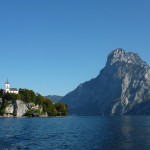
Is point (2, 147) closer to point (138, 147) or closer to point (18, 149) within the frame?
point (18, 149)

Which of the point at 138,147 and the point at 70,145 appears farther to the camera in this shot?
the point at 70,145

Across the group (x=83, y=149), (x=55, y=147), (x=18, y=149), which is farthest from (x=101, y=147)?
(x=18, y=149)

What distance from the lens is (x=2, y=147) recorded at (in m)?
75.7

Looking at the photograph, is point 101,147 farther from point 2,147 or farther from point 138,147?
point 2,147

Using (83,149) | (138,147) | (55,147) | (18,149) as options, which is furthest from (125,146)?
(18,149)

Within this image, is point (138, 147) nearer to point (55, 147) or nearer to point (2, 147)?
point (55, 147)

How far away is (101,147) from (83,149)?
4861mm

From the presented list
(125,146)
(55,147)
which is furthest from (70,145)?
(125,146)

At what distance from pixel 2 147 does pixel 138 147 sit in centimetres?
2902

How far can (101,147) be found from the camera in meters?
77.4

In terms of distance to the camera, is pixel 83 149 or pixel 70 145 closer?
pixel 83 149

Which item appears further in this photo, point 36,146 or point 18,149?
point 36,146

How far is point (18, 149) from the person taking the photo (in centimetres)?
7338

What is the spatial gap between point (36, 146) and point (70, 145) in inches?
318
